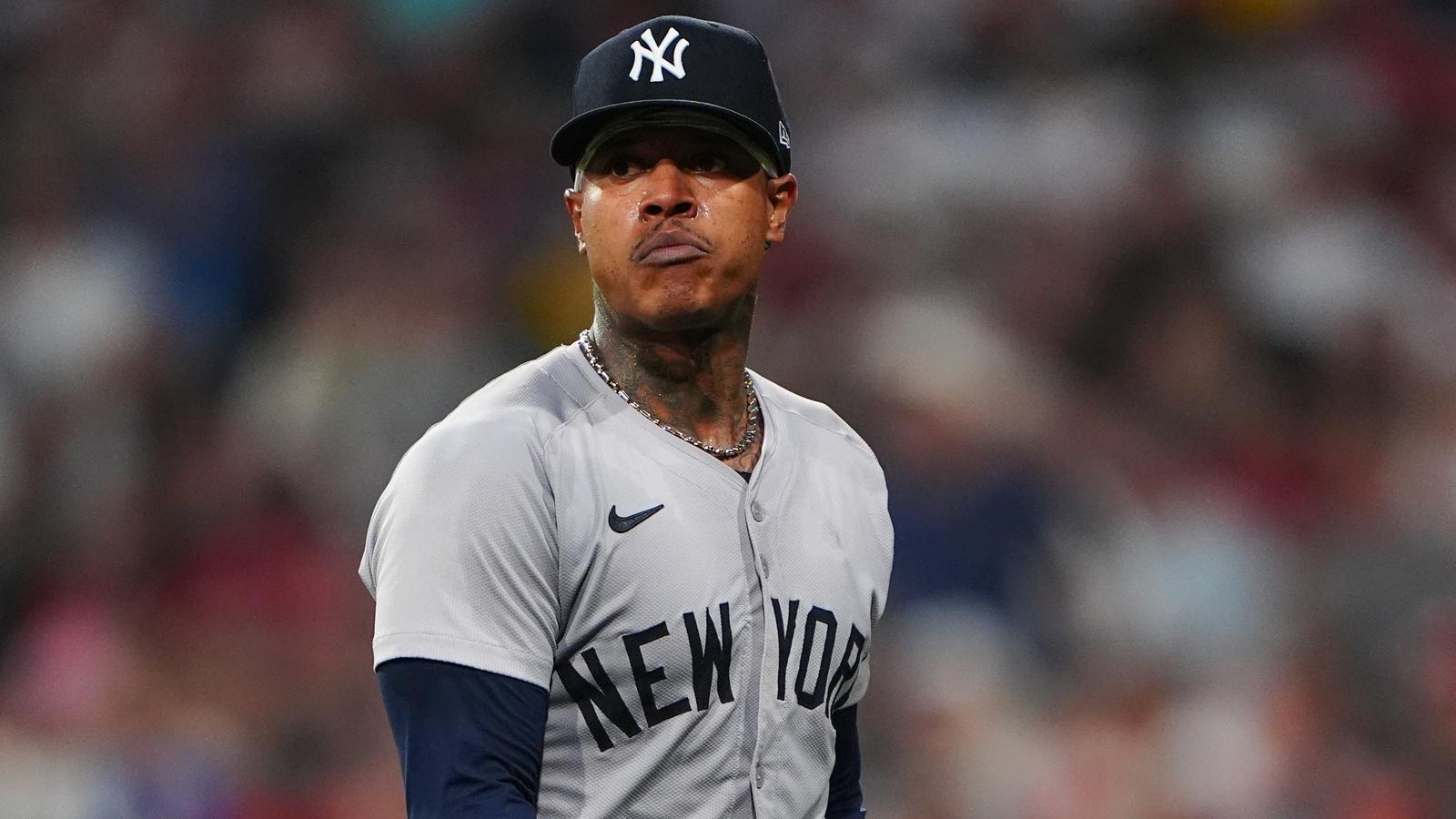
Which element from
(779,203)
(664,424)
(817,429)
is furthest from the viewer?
(817,429)

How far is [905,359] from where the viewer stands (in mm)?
6207

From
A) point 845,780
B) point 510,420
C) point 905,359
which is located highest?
point 905,359

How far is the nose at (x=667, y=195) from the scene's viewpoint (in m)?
2.26

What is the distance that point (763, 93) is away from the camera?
7.68 feet

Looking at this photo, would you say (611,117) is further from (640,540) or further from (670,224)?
(640,540)

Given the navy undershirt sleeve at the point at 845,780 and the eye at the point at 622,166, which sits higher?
the eye at the point at 622,166

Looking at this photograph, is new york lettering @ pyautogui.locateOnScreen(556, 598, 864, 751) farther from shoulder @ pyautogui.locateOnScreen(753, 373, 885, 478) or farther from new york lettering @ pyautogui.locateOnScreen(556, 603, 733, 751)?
shoulder @ pyautogui.locateOnScreen(753, 373, 885, 478)

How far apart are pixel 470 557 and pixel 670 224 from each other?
488 millimetres

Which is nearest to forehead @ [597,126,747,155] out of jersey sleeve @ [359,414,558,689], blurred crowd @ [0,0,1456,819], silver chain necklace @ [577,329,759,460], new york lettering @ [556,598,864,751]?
silver chain necklace @ [577,329,759,460]

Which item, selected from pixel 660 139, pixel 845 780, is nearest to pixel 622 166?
pixel 660 139

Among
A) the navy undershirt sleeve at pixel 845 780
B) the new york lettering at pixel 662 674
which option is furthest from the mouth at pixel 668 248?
the navy undershirt sleeve at pixel 845 780

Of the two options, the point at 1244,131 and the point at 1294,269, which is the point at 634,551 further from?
the point at 1244,131

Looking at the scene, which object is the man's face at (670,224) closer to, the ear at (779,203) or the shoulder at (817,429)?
the ear at (779,203)

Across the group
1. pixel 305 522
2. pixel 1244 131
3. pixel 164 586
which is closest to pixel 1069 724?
pixel 305 522
